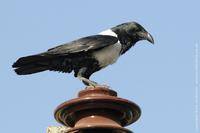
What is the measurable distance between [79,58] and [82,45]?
0.46ft

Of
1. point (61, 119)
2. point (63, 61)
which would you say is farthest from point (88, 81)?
point (61, 119)

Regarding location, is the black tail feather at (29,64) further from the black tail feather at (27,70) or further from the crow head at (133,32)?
the crow head at (133,32)

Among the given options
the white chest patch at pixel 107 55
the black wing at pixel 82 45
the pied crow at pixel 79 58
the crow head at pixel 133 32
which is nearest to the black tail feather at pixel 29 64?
the pied crow at pixel 79 58

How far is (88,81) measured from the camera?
4.94 m

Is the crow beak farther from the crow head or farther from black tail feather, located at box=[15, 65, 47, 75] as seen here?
black tail feather, located at box=[15, 65, 47, 75]

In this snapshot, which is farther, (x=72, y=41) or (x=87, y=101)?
(x=72, y=41)

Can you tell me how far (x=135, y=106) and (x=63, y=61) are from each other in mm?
1420

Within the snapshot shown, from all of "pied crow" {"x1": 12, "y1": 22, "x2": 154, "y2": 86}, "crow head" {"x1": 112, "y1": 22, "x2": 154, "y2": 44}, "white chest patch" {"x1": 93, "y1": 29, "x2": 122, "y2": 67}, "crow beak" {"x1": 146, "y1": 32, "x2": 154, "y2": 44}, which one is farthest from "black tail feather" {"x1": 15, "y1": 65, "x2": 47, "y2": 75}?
"crow beak" {"x1": 146, "y1": 32, "x2": 154, "y2": 44}

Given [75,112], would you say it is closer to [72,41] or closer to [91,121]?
[91,121]

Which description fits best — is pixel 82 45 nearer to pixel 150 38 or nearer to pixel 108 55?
pixel 108 55

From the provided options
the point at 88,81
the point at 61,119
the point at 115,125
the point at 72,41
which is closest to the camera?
the point at 115,125

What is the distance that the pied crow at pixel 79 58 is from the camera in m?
4.98

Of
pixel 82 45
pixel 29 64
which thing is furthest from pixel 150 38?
pixel 29 64

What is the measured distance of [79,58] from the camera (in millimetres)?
5215
